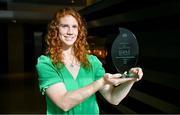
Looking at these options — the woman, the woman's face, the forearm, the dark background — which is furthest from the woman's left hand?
the dark background

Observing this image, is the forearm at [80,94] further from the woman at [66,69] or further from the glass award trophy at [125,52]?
the glass award trophy at [125,52]

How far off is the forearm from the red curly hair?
0.13m

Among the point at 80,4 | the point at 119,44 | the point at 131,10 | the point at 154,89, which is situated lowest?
the point at 154,89

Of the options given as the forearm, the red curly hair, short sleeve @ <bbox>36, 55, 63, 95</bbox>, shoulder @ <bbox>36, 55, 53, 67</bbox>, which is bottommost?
the forearm

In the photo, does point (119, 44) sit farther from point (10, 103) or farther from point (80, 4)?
point (80, 4)

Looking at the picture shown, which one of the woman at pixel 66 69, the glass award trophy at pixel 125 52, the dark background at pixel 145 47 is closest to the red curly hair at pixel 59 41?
the woman at pixel 66 69

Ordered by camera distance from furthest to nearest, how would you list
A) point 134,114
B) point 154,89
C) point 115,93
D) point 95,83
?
point 134,114
point 154,89
point 115,93
point 95,83

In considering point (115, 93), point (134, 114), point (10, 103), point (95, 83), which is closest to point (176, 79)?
point (134, 114)

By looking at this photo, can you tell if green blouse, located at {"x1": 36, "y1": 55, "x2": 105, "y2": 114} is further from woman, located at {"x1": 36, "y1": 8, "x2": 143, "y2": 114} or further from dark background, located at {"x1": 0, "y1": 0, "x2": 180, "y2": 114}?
dark background, located at {"x1": 0, "y1": 0, "x2": 180, "y2": 114}

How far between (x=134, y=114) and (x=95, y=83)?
9.68 feet

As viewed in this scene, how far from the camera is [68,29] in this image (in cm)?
134

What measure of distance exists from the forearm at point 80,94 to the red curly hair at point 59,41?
0.43 feet

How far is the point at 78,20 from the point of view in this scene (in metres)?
1.36

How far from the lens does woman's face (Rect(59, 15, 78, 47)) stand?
1.34 metres
